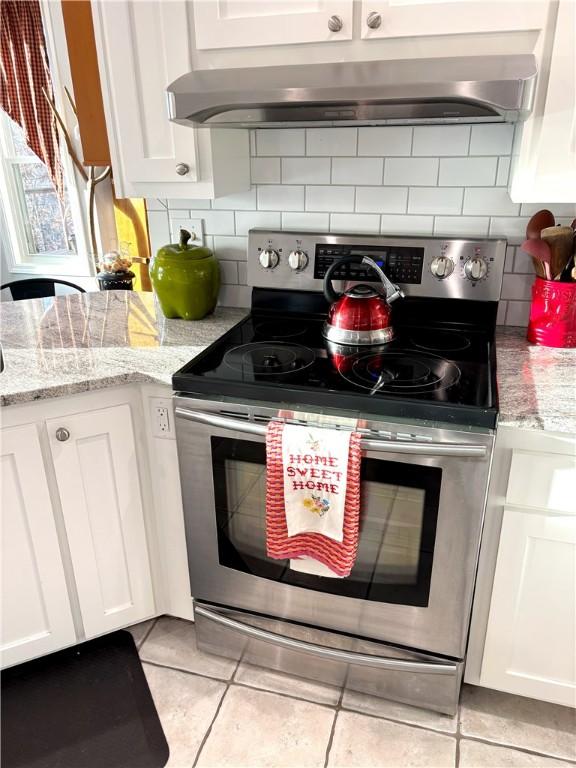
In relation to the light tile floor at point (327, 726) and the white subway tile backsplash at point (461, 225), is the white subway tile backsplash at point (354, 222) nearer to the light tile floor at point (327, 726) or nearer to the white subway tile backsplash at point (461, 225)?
the white subway tile backsplash at point (461, 225)

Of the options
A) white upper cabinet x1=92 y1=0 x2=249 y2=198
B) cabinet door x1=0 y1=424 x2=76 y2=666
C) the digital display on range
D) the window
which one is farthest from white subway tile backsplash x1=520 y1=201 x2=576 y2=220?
the window

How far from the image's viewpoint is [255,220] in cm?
199

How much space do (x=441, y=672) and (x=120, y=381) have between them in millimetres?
1128

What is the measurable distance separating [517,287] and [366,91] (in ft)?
2.73

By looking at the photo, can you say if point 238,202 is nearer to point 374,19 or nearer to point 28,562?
point 374,19

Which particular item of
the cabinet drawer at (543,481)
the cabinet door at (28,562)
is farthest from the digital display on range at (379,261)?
the cabinet door at (28,562)

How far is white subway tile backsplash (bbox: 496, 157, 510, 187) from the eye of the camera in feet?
5.56

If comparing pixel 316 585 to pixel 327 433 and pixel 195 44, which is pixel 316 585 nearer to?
pixel 327 433

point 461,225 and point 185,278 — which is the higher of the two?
point 461,225

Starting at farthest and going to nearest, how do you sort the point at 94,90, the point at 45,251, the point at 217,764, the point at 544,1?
the point at 45,251 < the point at 94,90 < the point at 217,764 < the point at 544,1

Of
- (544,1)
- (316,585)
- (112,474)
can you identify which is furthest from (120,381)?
(544,1)

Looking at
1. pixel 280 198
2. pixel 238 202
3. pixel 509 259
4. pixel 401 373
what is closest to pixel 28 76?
pixel 238 202

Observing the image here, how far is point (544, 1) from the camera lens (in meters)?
1.26

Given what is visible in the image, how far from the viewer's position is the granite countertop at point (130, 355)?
1.35 meters
